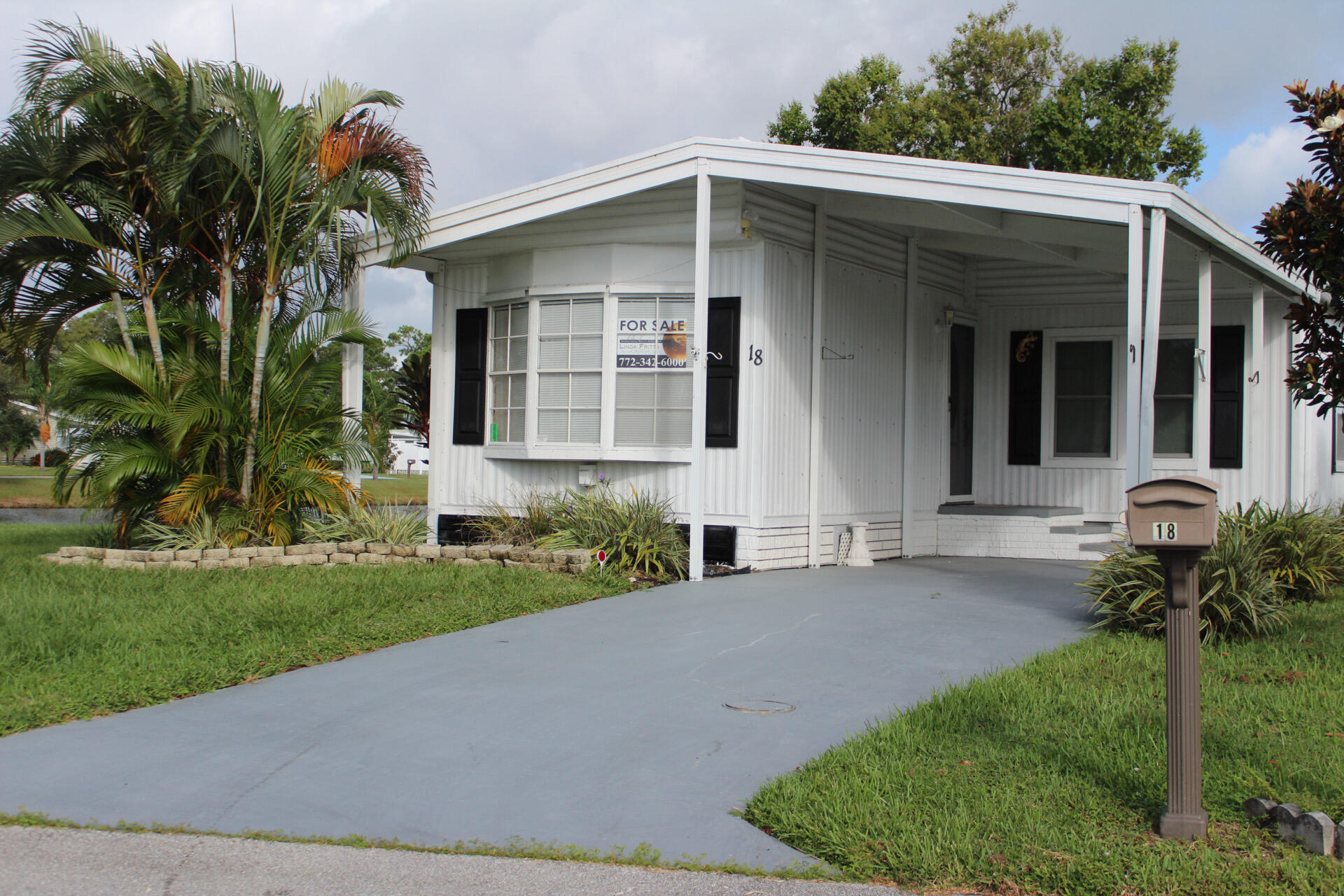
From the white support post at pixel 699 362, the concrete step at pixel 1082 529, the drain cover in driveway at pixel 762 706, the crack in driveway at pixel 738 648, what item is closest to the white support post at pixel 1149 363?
the crack in driveway at pixel 738 648

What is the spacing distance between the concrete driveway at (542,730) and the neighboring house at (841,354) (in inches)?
99.9

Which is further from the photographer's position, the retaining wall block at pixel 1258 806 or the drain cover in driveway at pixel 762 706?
the drain cover in driveway at pixel 762 706

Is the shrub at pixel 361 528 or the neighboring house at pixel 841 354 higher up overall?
the neighboring house at pixel 841 354

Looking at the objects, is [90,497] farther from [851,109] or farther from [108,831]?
[851,109]

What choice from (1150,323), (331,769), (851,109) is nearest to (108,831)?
(331,769)

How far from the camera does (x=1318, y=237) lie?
6102 mm

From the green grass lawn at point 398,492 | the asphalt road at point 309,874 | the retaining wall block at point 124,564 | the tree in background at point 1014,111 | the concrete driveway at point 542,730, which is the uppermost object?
the tree in background at point 1014,111

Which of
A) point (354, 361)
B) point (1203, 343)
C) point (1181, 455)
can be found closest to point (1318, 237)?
point (1203, 343)

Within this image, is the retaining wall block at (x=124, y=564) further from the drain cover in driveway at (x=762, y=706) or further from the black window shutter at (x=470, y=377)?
the drain cover in driveway at (x=762, y=706)

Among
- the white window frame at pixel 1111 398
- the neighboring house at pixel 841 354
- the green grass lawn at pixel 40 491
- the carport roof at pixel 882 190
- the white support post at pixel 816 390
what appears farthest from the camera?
the green grass lawn at pixel 40 491

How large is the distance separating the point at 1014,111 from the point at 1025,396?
14.7 meters

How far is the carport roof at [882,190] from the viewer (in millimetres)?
7785

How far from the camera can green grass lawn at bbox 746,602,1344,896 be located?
11.4 feet

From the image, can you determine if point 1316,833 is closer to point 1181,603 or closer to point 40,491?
point 1181,603
